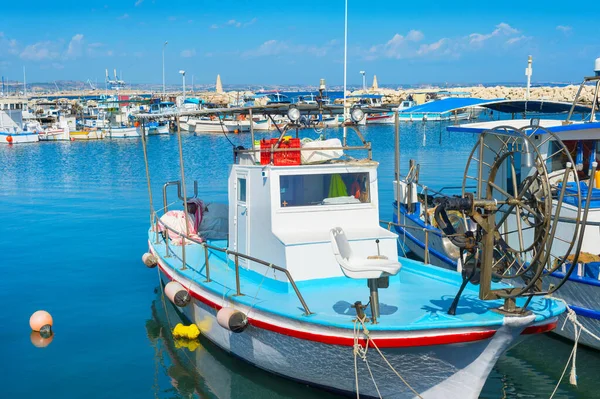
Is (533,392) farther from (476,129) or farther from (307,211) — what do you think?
(476,129)

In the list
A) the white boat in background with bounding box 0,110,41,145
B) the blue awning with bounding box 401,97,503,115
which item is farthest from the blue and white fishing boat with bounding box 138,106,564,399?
the white boat in background with bounding box 0,110,41,145

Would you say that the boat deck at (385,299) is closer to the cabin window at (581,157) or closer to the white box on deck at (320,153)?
the white box on deck at (320,153)

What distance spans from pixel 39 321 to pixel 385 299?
283 inches

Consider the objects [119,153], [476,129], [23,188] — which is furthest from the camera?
[119,153]

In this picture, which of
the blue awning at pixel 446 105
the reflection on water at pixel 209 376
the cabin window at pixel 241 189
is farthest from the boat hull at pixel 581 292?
the blue awning at pixel 446 105

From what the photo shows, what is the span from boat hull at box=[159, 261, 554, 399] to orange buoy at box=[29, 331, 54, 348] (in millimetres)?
4675

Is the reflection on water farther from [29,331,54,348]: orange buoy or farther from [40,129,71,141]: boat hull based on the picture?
[40,129,71,141]: boat hull

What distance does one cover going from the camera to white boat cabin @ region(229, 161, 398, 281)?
10.1 metres

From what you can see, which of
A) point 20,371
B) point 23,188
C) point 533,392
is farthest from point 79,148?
point 533,392

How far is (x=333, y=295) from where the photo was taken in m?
9.61

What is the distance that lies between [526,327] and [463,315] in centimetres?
77

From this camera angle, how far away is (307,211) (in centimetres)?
1065

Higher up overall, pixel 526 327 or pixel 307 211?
pixel 307 211

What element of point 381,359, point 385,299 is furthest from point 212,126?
point 381,359
